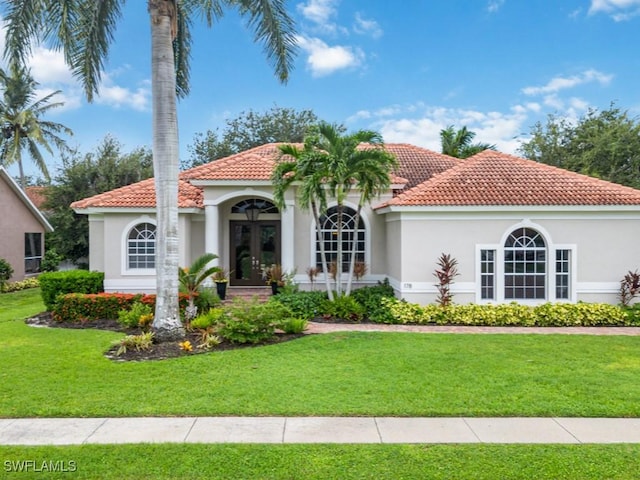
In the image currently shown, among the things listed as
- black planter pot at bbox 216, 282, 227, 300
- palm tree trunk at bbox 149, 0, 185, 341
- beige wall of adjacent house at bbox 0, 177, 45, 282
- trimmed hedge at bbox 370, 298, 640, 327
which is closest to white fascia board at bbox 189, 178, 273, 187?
black planter pot at bbox 216, 282, 227, 300

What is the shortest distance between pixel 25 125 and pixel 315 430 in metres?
38.6

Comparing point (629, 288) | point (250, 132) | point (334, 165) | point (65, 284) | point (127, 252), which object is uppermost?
point (250, 132)

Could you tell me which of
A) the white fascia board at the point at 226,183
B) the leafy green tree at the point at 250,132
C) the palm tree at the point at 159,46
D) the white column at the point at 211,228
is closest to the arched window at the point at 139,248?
the white column at the point at 211,228

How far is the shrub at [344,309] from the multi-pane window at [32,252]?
79.4ft

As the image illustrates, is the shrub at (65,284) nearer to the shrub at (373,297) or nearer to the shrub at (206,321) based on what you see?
the shrub at (206,321)

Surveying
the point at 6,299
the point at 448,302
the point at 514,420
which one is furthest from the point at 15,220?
the point at 514,420

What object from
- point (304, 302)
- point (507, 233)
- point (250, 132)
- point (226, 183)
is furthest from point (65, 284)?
point (250, 132)

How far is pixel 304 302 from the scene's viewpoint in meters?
14.6

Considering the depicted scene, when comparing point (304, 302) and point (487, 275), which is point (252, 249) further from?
point (487, 275)

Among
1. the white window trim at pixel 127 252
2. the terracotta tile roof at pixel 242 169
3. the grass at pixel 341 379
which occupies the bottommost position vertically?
the grass at pixel 341 379

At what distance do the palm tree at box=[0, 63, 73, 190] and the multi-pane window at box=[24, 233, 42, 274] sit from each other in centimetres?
646

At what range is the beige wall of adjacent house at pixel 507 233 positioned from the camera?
14641 millimetres

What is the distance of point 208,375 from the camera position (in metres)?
8.36

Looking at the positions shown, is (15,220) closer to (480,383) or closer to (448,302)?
(448,302)
